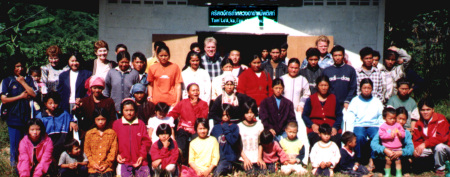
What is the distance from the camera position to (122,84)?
6.03 metres

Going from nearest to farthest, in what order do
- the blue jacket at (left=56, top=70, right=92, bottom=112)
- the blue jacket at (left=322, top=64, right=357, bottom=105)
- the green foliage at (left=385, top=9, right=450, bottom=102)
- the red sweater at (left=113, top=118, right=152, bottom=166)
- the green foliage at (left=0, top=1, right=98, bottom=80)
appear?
the red sweater at (left=113, top=118, right=152, bottom=166) < the blue jacket at (left=56, top=70, right=92, bottom=112) < the blue jacket at (left=322, top=64, right=357, bottom=105) < the green foliage at (left=385, top=9, right=450, bottom=102) < the green foliage at (left=0, top=1, right=98, bottom=80)

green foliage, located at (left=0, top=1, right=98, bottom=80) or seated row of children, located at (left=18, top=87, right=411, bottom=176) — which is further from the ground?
green foliage, located at (left=0, top=1, right=98, bottom=80)

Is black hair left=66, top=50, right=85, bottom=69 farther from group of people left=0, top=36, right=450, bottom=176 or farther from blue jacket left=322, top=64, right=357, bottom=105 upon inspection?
blue jacket left=322, top=64, right=357, bottom=105

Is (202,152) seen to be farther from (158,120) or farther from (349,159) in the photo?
(349,159)

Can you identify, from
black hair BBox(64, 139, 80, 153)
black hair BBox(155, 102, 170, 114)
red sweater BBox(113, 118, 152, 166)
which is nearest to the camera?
black hair BBox(64, 139, 80, 153)

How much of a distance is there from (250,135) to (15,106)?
127 inches

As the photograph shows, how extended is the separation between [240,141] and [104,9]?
4562 millimetres

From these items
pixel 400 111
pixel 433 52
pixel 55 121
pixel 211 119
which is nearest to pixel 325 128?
pixel 400 111

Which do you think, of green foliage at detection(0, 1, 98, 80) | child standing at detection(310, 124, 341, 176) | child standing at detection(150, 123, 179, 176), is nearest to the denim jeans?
child standing at detection(310, 124, 341, 176)

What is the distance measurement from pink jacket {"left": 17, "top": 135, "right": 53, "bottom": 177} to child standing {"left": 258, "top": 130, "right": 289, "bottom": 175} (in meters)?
2.64

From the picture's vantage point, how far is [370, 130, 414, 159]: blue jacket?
222 inches

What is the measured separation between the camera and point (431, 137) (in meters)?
5.87

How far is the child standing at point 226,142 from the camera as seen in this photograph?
5562 mm

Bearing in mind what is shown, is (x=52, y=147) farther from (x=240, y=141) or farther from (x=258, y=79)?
(x=258, y=79)
